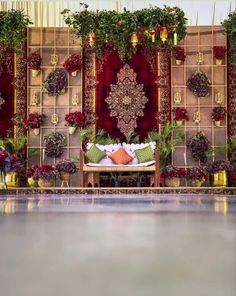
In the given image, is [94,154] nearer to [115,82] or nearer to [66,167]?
[66,167]

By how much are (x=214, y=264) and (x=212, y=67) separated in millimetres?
12107

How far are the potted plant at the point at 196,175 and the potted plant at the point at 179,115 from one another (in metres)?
1.19

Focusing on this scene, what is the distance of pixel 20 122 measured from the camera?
1327 centimetres

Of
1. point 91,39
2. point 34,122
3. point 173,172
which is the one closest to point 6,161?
point 34,122

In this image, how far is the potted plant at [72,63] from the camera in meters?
13.1

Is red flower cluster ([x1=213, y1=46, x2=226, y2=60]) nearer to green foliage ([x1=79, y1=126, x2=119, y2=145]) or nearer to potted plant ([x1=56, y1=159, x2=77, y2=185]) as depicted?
green foliage ([x1=79, y1=126, x2=119, y2=145])

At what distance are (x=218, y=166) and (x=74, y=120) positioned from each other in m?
3.24

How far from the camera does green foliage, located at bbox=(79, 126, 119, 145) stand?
510 inches

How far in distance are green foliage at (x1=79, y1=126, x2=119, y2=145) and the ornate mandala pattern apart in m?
0.46

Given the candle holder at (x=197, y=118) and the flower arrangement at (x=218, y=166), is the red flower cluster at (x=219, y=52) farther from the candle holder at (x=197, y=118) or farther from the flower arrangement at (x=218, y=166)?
the flower arrangement at (x=218, y=166)

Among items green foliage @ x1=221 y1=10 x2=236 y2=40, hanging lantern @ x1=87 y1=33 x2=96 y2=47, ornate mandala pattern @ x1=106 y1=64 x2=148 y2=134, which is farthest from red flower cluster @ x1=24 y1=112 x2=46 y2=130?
green foliage @ x1=221 y1=10 x2=236 y2=40

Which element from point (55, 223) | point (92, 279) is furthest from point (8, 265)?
point (55, 223)

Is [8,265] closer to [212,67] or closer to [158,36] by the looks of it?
[158,36]

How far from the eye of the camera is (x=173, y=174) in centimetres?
1220
